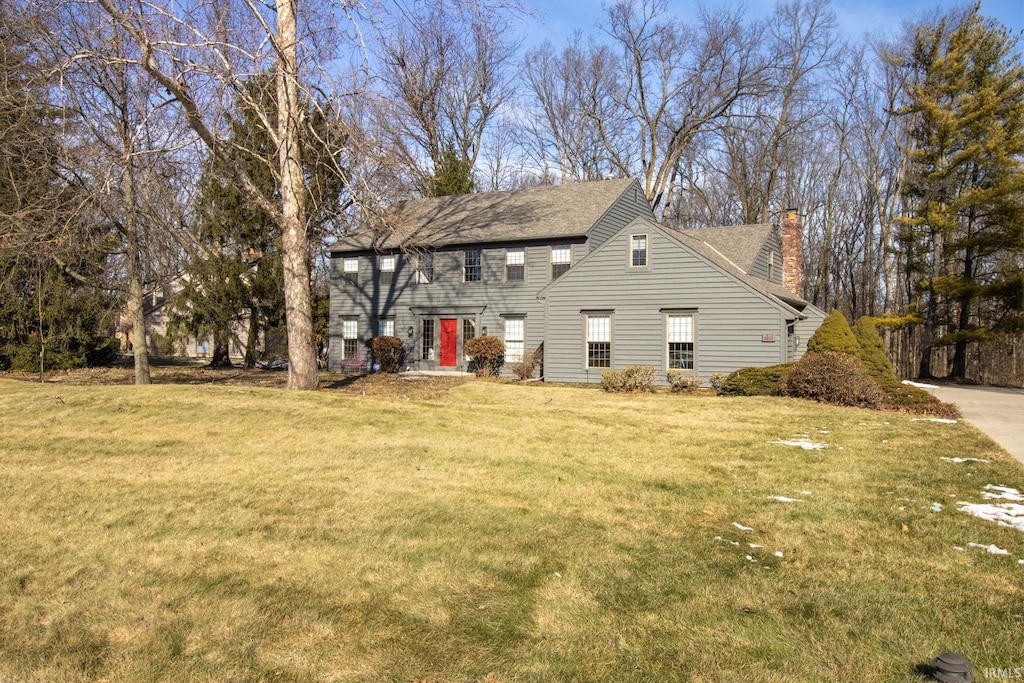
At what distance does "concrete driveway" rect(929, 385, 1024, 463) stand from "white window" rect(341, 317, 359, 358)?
67.6ft

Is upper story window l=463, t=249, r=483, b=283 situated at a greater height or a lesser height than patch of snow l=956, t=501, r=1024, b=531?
greater

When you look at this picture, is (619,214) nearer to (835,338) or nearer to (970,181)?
(835,338)

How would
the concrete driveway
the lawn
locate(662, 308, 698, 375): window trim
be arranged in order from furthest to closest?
1. locate(662, 308, 698, 375): window trim
2. the concrete driveway
3. the lawn

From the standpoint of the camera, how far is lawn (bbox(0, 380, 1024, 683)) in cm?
351

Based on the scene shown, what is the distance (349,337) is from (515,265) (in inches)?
313

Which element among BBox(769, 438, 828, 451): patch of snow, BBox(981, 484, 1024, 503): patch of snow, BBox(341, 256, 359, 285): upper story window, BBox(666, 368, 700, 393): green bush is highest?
BBox(341, 256, 359, 285): upper story window

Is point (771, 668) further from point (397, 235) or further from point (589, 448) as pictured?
point (397, 235)

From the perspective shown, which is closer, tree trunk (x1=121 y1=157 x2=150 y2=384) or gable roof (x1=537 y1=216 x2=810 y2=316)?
tree trunk (x1=121 y1=157 x2=150 y2=384)

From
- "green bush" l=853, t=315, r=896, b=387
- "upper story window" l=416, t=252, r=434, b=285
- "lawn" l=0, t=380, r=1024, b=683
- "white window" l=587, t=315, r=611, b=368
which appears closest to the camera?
"lawn" l=0, t=380, r=1024, b=683

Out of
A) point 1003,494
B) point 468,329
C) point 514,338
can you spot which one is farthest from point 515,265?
point 1003,494

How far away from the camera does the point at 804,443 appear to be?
9.80 meters

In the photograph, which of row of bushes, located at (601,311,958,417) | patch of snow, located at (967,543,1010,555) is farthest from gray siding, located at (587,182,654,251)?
patch of snow, located at (967,543,1010,555)

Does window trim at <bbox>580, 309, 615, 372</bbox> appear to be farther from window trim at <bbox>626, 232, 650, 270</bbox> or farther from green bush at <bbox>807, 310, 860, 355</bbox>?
green bush at <bbox>807, 310, 860, 355</bbox>

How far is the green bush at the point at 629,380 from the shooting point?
1836cm
